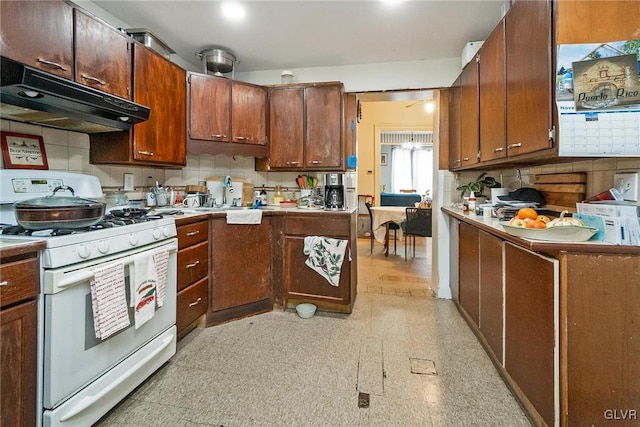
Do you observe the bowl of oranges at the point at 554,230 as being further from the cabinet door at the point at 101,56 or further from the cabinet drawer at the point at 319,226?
the cabinet door at the point at 101,56

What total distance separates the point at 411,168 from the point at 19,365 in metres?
7.80

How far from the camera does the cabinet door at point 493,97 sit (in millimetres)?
1875

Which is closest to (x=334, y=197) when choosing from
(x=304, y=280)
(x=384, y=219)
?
(x=304, y=280)

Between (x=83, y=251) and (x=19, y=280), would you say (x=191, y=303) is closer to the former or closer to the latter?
(x=83, y=251)

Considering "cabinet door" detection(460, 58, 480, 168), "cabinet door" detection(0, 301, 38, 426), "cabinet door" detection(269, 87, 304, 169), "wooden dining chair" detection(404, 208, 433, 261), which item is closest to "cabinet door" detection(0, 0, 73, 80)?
"cabinet door" detection(0, 301, 38, 426)

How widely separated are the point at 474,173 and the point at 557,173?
1202mm

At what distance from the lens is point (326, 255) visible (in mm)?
2580

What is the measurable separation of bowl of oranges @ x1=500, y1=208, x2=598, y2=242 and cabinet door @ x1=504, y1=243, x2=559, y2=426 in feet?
0.31

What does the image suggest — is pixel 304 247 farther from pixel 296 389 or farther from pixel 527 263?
pixel 527 263

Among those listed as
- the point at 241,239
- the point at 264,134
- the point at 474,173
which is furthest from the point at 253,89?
the point at 474,173

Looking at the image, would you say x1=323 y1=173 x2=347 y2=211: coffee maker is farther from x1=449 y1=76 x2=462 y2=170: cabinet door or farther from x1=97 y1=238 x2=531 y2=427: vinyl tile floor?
x1=449 y1=76 x2=462 y2=170: cabinet door

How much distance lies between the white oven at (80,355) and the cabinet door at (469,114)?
8.07 feet

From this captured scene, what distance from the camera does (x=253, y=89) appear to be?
115 inches

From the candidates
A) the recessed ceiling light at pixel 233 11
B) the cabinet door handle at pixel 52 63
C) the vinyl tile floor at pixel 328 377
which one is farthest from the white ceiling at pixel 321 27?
the vinyl tile floor at pixel 328 377
